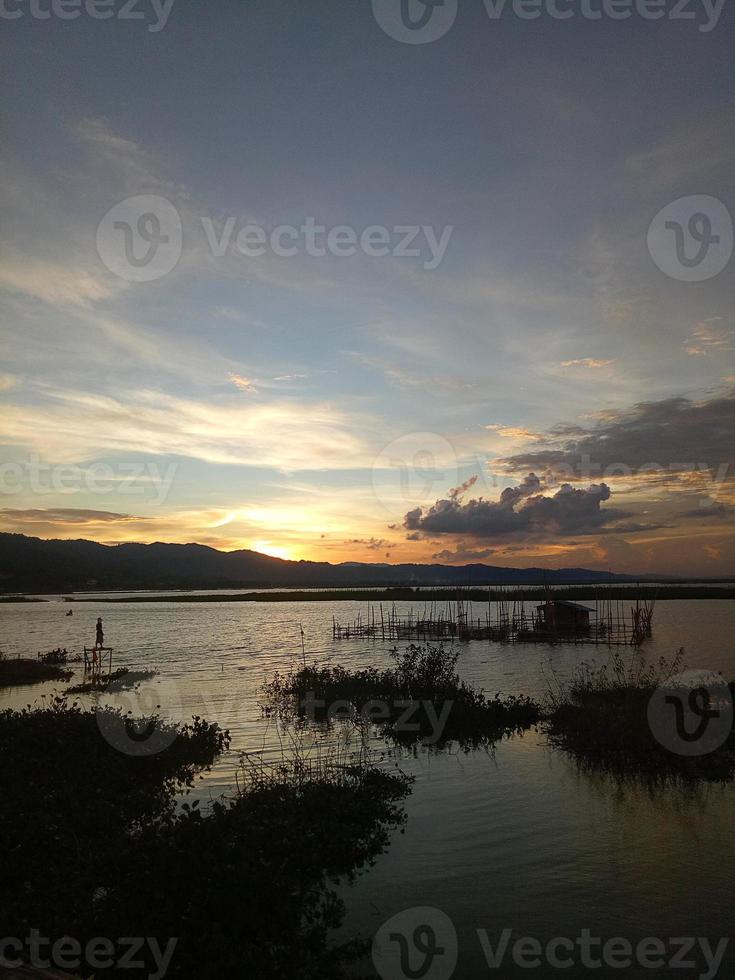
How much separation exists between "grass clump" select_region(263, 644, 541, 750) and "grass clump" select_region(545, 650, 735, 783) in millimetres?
1970

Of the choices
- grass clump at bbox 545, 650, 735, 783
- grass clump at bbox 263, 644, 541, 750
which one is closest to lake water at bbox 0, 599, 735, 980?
grass clump at bbox 545, 650, 735, 783

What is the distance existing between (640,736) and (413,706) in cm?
850

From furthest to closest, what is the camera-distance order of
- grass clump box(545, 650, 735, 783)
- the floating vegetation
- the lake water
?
grass clump box(545, 650, 735, 783), the lake water, the floating vegetation

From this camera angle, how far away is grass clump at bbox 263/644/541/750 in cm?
2211

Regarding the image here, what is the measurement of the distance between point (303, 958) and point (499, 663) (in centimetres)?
3566

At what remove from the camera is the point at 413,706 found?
24609mm

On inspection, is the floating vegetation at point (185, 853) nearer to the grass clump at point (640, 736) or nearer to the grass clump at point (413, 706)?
the grass clump at point (413, 706)

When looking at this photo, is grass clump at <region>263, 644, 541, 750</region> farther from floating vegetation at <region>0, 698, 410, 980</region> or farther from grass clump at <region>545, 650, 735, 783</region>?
floating vegetation at <region>0, 698, 410, 980</region>

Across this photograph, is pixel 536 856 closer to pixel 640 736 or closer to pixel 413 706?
pixel 640 736

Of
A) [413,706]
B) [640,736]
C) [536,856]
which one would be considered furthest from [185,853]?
[413,706]

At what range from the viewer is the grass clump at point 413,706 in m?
22.1

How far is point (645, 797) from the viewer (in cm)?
1568

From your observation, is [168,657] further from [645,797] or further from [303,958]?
[303,958]

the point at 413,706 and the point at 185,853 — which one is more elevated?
the point at 185,853
